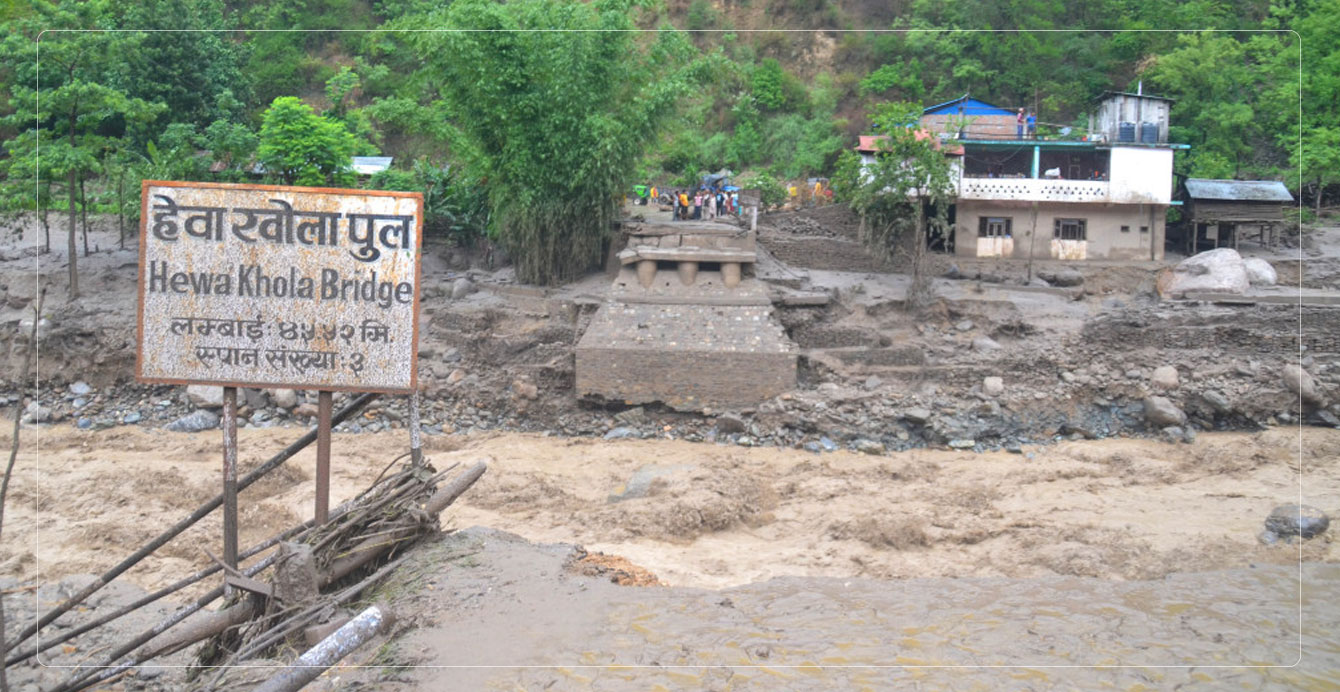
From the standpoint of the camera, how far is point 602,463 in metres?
16.0

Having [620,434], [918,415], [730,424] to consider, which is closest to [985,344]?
[918,415]

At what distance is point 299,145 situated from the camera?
1939cm

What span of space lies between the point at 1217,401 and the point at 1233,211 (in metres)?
8.52

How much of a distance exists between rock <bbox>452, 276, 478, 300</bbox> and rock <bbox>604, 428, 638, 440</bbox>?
554 centimetres

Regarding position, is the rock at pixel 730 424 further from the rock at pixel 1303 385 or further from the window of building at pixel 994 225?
the window of building at pixel 994 225

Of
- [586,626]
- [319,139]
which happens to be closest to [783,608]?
[586,626]

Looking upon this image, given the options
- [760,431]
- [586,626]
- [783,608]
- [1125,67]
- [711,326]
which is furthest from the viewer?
[1125,67]

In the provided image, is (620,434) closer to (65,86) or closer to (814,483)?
(814,483)

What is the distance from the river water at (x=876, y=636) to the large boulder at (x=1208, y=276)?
12895 millimetres

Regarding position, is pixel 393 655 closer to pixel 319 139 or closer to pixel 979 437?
pixel 979 437

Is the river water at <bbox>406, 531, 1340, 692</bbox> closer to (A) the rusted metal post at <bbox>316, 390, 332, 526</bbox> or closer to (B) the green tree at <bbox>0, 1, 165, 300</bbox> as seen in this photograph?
(A) the rusted metal post at <bbox>316, 390, 332, 526</bbox>

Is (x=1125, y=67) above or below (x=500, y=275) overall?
above

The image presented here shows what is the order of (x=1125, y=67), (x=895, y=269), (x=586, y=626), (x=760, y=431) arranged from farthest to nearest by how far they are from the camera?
(x=1125, y=67), (x=895, y=269), (x=760, y=431), (x=586, y=626)

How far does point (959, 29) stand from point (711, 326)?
56.5 ft
